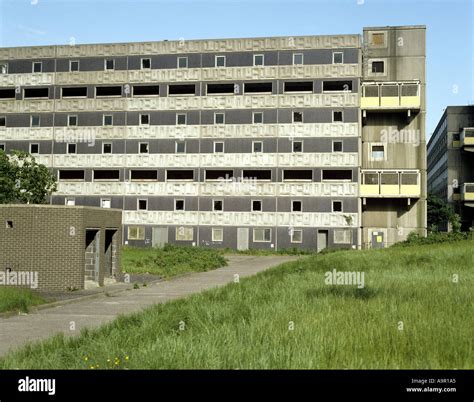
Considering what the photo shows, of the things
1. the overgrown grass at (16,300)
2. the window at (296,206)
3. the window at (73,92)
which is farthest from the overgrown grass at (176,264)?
the window at (73,92)

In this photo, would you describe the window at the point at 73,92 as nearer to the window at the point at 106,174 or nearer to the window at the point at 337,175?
the window at the point at 106,174

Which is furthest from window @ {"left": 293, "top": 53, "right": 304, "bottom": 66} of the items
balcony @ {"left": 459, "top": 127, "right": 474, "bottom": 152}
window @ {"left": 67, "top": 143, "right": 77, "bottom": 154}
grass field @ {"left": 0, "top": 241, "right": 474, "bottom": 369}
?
grass field @ {"left": 0, "top": 241, "right": 474, "bottom": 369}

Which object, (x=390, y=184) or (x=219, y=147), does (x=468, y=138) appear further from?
(x=219, y=147)

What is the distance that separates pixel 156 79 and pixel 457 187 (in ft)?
146

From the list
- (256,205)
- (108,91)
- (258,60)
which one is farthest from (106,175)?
(258,60)

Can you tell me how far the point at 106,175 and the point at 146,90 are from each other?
9.27m

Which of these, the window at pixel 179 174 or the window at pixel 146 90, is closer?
the window at pixel 179 174

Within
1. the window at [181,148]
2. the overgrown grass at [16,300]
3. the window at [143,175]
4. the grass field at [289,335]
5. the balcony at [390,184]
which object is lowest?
the overgrown grass at [16,300]

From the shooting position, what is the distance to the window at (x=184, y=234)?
2151 inches

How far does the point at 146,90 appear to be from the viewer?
57.0 m

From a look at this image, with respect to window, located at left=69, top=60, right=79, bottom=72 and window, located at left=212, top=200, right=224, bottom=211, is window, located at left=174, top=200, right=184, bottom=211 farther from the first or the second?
window, located at left=69, top=60, right=79, bottom=72

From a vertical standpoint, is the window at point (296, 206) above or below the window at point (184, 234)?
A: above

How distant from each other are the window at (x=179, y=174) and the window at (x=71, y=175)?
877 centimetres
